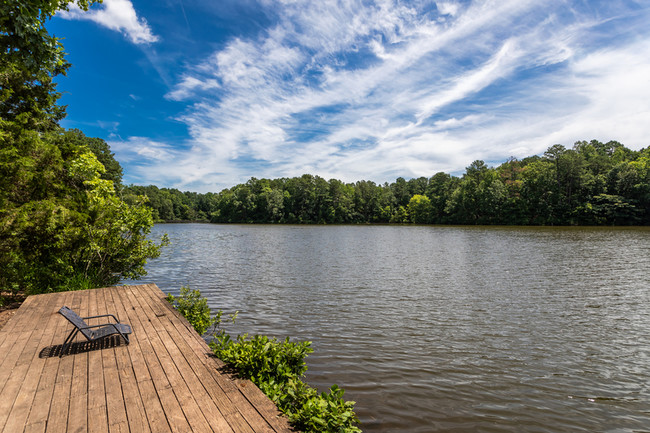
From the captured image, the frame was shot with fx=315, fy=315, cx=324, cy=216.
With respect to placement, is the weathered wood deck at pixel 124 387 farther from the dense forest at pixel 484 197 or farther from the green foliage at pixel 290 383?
the dense forest at pixel 484 197

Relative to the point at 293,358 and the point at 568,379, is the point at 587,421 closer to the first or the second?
the point at 568,379

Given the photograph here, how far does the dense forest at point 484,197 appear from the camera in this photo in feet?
232

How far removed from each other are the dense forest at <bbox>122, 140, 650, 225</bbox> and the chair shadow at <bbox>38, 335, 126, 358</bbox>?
35616mm

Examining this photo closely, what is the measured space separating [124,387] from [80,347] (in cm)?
209

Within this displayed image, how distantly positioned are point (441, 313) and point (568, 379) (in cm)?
442

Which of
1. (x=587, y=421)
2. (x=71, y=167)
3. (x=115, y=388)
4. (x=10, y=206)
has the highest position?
(x=71, y=167)

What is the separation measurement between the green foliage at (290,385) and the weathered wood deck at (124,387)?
0.17 m

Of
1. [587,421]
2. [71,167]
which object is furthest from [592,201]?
[71,167]

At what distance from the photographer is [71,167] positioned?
1102 cm

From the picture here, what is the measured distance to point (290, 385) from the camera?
4.02 m

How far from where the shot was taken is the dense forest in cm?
7075

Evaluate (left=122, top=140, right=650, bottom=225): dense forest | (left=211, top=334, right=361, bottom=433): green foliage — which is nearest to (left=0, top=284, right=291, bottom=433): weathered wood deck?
(left=211, top=334, right=361, bottom=433): green foliage

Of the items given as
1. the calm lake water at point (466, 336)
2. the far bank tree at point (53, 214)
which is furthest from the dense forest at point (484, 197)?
the calm lake water at point (466, 336)

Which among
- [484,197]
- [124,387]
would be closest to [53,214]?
[124,387]
